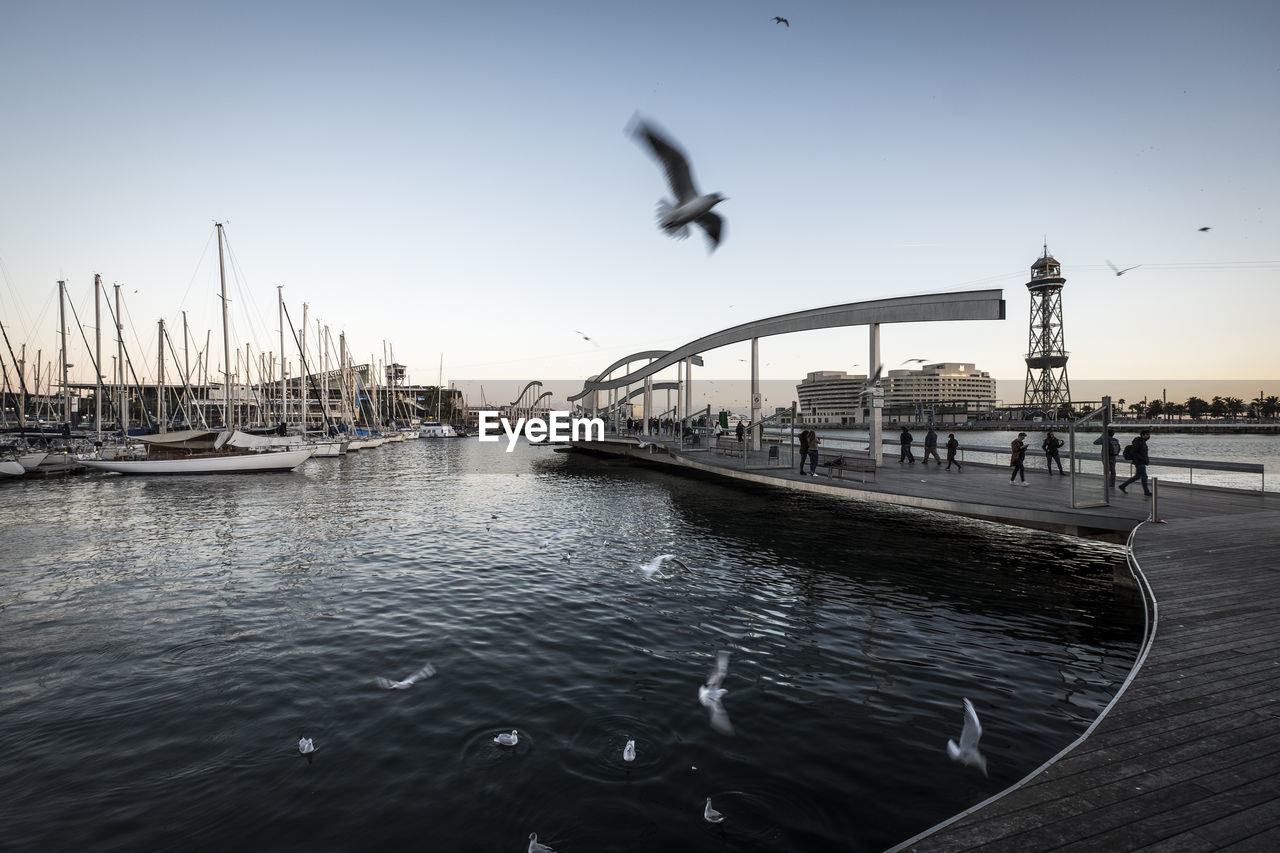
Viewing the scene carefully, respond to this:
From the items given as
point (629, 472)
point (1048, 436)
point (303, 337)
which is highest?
point (303, 337)

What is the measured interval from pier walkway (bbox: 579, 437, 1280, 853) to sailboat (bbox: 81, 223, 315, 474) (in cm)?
4071

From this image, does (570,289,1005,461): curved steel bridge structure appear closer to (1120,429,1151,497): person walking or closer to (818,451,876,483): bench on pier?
(818,451,876,483): bench on pier

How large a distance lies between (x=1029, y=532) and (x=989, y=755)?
13.0m

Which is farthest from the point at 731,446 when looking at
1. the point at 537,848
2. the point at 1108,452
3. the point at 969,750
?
the point at 537,848

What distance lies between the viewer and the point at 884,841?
4336 mm

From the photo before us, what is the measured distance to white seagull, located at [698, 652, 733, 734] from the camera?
615 centimetres

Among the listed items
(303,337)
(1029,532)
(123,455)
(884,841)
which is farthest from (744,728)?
(303,337)

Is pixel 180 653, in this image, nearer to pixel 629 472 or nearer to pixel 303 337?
pixel 629 472

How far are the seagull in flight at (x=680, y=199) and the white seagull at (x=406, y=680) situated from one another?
6.64 meters

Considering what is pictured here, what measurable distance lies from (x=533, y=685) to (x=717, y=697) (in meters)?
2.26

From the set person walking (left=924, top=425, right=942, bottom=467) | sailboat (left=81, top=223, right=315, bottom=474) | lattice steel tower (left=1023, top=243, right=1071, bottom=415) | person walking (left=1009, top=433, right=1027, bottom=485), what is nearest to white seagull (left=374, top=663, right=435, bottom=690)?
person walking (left=1009, top=433, right=1027, bottom=485)

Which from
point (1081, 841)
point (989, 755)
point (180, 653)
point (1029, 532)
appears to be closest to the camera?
point (1081, 841)

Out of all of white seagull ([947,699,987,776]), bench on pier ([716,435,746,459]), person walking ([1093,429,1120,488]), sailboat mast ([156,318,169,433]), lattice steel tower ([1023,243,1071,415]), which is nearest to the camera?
white seagull ([947,699,987,776])

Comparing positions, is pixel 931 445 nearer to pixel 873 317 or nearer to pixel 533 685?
pixel 873 317
